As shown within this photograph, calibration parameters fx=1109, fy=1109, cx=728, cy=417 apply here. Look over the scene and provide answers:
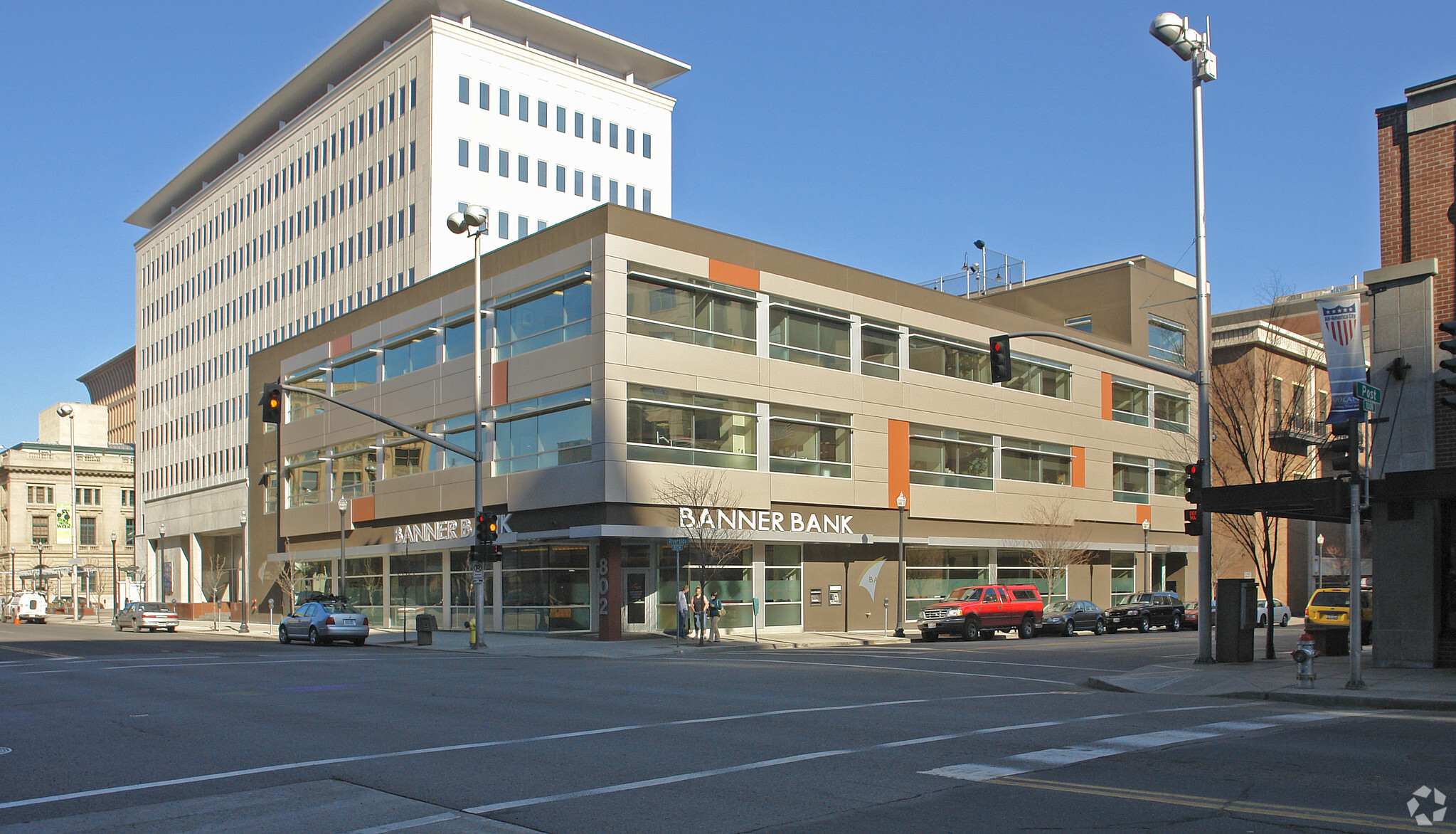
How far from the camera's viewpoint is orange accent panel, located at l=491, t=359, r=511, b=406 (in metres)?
40.8

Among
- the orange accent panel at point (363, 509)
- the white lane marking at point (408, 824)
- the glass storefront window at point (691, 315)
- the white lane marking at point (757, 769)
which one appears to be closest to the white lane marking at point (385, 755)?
the white lane marking at point (757, 769)

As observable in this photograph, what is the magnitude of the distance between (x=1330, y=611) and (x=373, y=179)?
5821 cm

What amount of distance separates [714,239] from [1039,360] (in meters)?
20.3

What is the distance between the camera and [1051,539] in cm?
5025

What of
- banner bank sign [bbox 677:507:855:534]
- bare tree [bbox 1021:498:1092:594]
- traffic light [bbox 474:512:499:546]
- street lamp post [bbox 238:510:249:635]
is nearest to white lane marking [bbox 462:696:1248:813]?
traffic light [bbox 474:512:499:546]

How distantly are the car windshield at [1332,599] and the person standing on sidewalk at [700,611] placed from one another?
16926mm

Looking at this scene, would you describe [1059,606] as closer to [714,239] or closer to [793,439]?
[793,439]

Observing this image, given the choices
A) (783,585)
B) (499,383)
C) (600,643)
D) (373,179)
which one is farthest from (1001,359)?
(373,179)

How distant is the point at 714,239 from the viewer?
39562 mm

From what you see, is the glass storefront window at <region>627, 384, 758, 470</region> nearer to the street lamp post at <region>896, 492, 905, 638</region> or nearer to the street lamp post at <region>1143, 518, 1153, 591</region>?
the street lamp post at <region>896, 492, 905, 638</region>

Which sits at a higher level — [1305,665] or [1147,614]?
Result: [1305,665]

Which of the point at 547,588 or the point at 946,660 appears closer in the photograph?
the point at 946,660

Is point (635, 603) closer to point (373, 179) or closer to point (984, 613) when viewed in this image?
point (984, 613)

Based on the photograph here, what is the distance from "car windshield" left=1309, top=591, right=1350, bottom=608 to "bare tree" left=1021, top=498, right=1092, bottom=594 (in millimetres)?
20316
